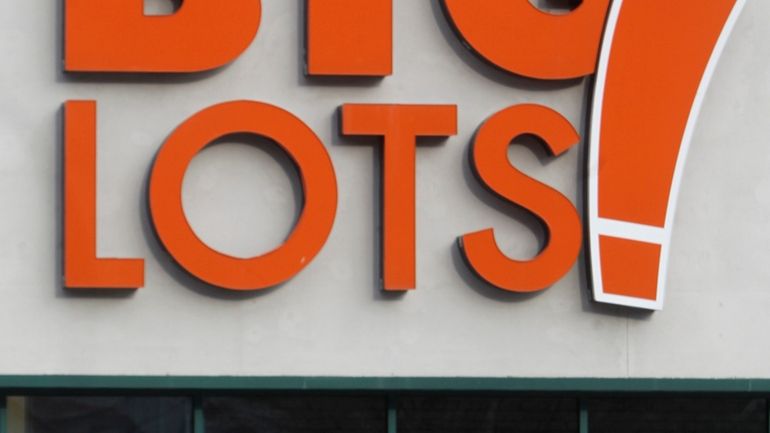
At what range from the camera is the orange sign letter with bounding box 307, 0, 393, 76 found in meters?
12.1

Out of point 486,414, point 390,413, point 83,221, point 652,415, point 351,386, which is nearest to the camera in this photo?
point 83,221

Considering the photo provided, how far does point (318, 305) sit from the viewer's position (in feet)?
39.6

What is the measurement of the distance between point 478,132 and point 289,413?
244 cm

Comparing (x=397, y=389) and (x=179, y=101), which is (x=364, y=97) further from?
(x=397, y=389)

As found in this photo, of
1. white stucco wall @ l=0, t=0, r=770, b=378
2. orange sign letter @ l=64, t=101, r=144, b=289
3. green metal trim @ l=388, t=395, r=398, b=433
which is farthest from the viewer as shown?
green metal trim @ l=388, t=395, r=398, b=433

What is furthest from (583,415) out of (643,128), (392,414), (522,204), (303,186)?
(303,186)

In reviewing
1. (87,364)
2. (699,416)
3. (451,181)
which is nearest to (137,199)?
(87,364)

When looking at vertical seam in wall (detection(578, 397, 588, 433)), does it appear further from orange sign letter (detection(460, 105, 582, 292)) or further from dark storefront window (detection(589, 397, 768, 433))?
orange sign letter (detection(460, 105, 582, 292))

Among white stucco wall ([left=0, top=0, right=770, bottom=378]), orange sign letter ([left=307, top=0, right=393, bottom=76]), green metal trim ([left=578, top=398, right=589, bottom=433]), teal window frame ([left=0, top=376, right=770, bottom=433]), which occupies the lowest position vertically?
green metal trim ([left=578, top=398, right=589, bottom=433])

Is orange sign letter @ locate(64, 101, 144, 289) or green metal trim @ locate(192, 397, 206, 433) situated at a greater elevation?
orange sign letter @ locate(64, 101, 144, 289)

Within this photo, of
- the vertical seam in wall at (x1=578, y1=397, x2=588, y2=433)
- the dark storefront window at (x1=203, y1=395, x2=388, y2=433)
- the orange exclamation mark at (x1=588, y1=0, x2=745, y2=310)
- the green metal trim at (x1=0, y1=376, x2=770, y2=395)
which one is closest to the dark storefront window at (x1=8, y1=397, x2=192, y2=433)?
the green metal trim at (x1=0, y1=376, x2=770, y2=395)

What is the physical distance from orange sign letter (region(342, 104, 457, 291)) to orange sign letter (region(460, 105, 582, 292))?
1.10 feet

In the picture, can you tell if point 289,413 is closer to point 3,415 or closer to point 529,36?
point 3,415

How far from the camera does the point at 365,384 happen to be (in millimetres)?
12008
